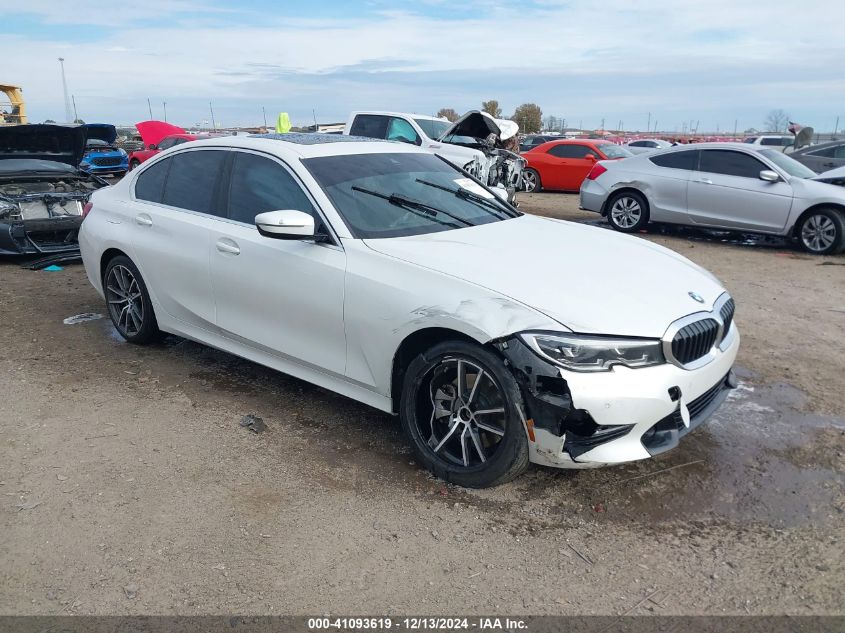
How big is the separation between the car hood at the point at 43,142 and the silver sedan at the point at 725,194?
26.3 ft

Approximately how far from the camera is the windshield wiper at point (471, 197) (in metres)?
4.52

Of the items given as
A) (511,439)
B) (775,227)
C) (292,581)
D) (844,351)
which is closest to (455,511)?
(511,439)

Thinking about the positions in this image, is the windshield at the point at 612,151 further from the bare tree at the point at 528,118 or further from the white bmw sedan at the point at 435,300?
the bare tree at the point at 528,118

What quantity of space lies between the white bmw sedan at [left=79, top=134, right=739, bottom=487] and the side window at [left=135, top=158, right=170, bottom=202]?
2 centimetres

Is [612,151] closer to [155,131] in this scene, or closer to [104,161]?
[155,131]

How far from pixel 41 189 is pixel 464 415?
7.74 metres

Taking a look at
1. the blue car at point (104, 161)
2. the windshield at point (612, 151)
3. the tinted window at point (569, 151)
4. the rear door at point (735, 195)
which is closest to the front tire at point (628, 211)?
the rear door at point (735, 195)

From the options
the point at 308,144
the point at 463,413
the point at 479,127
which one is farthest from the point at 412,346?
the point at 479,127

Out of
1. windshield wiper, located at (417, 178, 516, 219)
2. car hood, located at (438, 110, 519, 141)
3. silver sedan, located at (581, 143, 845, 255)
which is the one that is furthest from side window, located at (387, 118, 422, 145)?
windshield wiper, located at (417, 178, 516, 219)

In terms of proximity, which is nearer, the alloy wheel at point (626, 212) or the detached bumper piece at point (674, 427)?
the detached bumper piece at point (674, 427)

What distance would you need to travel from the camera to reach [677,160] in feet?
35.3

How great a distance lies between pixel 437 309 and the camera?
3301mm

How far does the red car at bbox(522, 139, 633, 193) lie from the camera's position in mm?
17906

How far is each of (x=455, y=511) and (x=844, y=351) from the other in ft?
13.2
